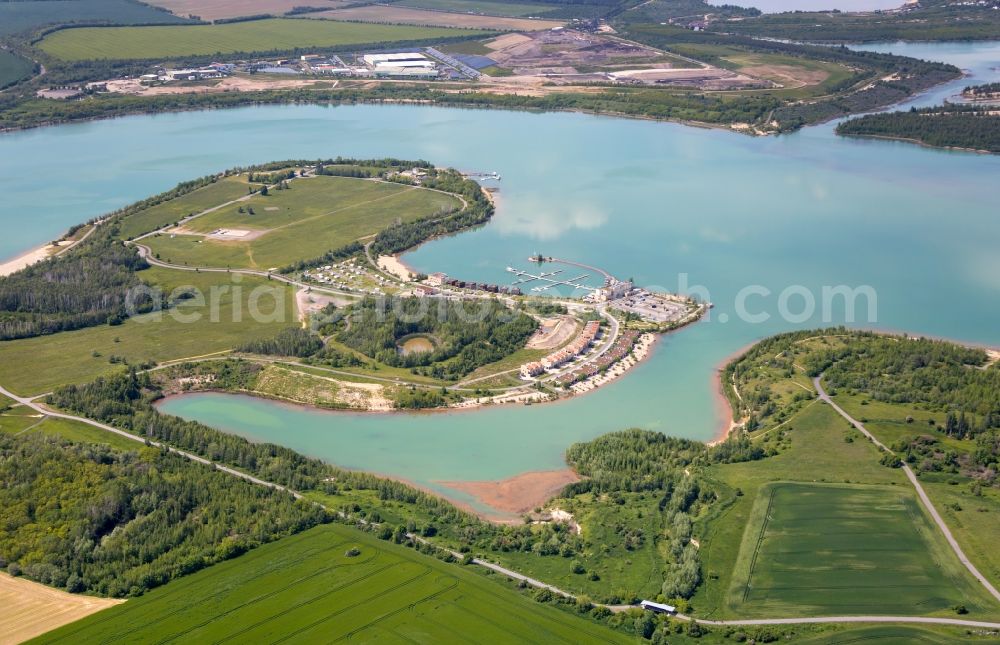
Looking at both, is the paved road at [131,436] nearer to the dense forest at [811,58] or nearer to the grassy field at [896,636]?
the grassy field at [896,636]

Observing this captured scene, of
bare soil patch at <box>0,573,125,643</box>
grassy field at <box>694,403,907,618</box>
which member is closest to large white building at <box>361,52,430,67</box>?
grassy field at <box>694,403,907,618</box>

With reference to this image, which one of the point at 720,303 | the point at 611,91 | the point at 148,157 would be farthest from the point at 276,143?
the point at 720,303

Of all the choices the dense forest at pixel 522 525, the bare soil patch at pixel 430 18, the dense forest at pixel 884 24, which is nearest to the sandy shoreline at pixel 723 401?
the dense forest at pixel 522 525

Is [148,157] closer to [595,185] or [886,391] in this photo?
[595,185]

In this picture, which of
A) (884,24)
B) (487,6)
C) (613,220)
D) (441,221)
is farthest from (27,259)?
(884,24)

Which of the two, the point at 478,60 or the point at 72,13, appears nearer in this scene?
the point at 478,60

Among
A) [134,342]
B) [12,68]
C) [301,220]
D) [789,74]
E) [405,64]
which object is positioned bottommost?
[134,342]

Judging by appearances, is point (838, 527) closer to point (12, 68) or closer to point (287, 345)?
point (287, 345)
